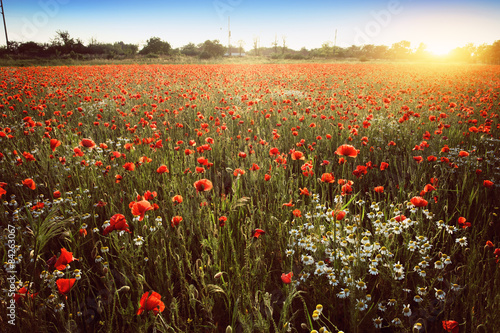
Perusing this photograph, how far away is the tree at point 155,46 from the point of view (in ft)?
192

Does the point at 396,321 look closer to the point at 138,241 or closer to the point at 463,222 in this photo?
the point at 463,222

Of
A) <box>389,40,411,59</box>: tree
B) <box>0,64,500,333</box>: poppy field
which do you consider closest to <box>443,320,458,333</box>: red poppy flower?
<box>0,64,500,333</box>: poppy field

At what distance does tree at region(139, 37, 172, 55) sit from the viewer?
58.4 meters

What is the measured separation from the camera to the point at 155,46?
58.8 m

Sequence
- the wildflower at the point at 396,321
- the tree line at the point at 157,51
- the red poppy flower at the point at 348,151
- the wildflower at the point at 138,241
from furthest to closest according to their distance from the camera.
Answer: the tree line at the point at 157,51 < the red poppy flower at the point at 348,151 < the wildflower at the point at 138,241 < the wildflower at the point at 396,321

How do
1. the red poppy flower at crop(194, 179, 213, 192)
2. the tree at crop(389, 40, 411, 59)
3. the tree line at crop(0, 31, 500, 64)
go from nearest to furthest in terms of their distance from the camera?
the red poppy flower at crop(194, 179, 213, 192)
the tree line at crop(0, 31, 500, 64)
the tree at crop(389, 40, 411, 59)

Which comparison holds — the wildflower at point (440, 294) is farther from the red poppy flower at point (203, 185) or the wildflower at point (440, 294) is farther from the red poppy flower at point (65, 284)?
the red poppy flower at point (65, 284)

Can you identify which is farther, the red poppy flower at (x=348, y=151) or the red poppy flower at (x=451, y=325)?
the red poppy flower at (x=348, y=151)

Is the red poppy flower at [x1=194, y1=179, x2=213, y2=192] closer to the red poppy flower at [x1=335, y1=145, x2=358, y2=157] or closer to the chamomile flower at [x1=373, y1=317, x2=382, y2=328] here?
the red poppy flower at [x1=335, y1=145, x2=358, y2=157]

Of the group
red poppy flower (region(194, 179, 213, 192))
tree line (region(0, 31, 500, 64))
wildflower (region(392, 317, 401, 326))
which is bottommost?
wildflower (region(392, 317, 401, 326))

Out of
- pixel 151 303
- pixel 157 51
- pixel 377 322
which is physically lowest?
pixel 377 322

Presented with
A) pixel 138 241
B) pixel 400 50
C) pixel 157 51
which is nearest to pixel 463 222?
pixel 138 241

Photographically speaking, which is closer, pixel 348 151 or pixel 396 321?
pixel 396 321

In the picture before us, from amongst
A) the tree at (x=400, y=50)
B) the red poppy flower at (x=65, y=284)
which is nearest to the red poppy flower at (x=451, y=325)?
the red poppy flower at (x=65, y=284)
